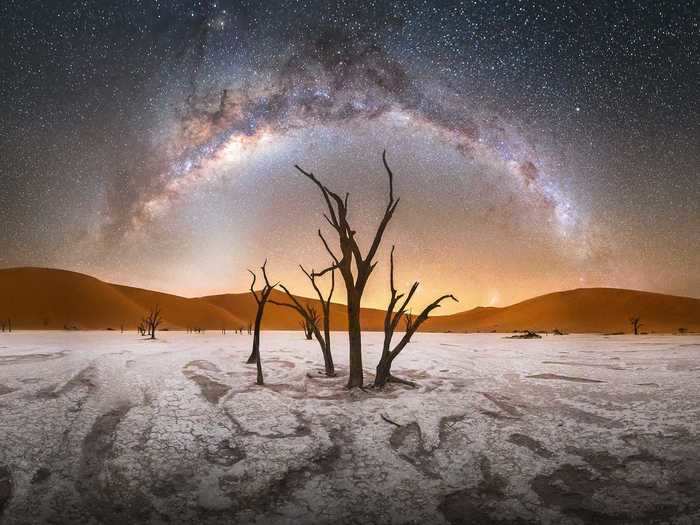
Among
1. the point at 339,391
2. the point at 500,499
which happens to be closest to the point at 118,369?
the point at 339,391

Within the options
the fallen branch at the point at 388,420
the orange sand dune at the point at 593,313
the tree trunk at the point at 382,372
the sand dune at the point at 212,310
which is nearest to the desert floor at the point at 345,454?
the fallen branch at the point at 388,420

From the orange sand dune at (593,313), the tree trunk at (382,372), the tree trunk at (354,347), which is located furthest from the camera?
the orange sand dune at (593,313)

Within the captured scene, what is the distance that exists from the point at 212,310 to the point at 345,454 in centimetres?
9293

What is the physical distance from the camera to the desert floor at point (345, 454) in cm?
361

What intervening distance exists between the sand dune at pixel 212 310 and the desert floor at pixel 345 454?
189ft

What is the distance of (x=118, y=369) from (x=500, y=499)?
967 centimetres

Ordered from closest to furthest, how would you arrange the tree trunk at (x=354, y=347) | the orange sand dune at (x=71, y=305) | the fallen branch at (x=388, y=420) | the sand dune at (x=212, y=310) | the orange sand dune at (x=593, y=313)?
the fallen branch at (x=388, y=420)
the tree trunk at (x=354, y=347)
the orange sand dune at (x=71, y=305)
the sand dune at (x=212, y=310)
the orange sand dune at (x=593, y=313)

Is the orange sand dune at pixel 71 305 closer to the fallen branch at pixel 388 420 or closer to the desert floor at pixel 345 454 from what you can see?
the desert floor at pixel 345 454

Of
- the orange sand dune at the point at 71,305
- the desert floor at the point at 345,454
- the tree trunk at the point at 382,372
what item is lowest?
the desert floor at the point at 345,454

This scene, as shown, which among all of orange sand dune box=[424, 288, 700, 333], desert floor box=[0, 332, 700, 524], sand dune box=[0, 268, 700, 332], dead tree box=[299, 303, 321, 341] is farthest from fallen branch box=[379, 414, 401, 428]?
orange sand dune box=[424, 288, 700, 333]

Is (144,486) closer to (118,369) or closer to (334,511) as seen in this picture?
(334,511)

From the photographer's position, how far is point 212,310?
91.8 meters

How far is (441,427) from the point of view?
558 centimetres

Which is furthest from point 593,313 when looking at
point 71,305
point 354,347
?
point 71,305
